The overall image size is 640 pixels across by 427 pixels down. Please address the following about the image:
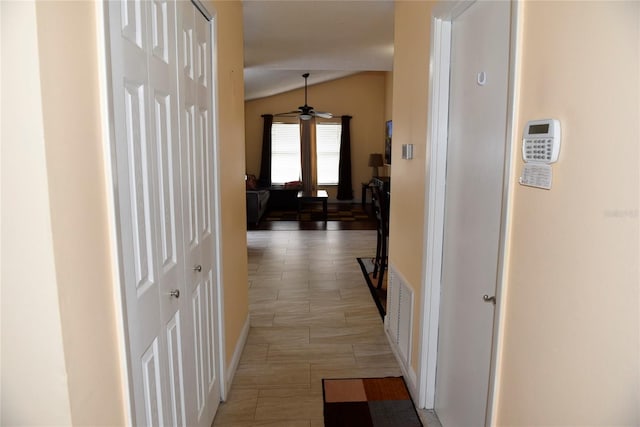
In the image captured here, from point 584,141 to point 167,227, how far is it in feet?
4.22

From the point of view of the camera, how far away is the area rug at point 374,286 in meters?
3.89

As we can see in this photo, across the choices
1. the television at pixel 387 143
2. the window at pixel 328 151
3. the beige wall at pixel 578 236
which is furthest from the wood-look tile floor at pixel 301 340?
the window at pixel 328 151

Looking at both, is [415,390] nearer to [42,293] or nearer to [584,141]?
[584,141]

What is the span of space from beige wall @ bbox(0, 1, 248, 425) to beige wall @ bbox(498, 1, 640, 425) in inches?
44.4

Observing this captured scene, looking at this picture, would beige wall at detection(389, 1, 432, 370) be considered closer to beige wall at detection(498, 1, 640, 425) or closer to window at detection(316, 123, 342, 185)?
beige wall at detection(498, 1, 640, 425)

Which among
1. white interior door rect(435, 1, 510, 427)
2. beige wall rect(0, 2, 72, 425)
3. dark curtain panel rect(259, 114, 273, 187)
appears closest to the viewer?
beige wall rect(0, 2, 72, 425)

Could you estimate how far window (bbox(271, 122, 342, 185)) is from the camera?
10.2m

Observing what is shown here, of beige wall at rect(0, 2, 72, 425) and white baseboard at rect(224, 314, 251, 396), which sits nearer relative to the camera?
beige wall at rect(0, 2, 72, 425)

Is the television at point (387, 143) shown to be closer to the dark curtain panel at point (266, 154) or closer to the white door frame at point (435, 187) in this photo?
the dark curtain panel at point (266, 154)

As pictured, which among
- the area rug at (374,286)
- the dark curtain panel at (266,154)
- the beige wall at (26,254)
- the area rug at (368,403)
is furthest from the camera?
the dark curtain panel at (266,154)

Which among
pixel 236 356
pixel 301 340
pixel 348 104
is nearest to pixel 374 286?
pixel 301 340

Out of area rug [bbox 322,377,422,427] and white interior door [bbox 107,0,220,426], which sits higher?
white interior door [bbox 107,0,220,426]

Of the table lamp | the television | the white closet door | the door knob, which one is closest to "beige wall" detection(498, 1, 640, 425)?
the door knob

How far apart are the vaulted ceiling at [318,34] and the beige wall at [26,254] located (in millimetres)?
2644
